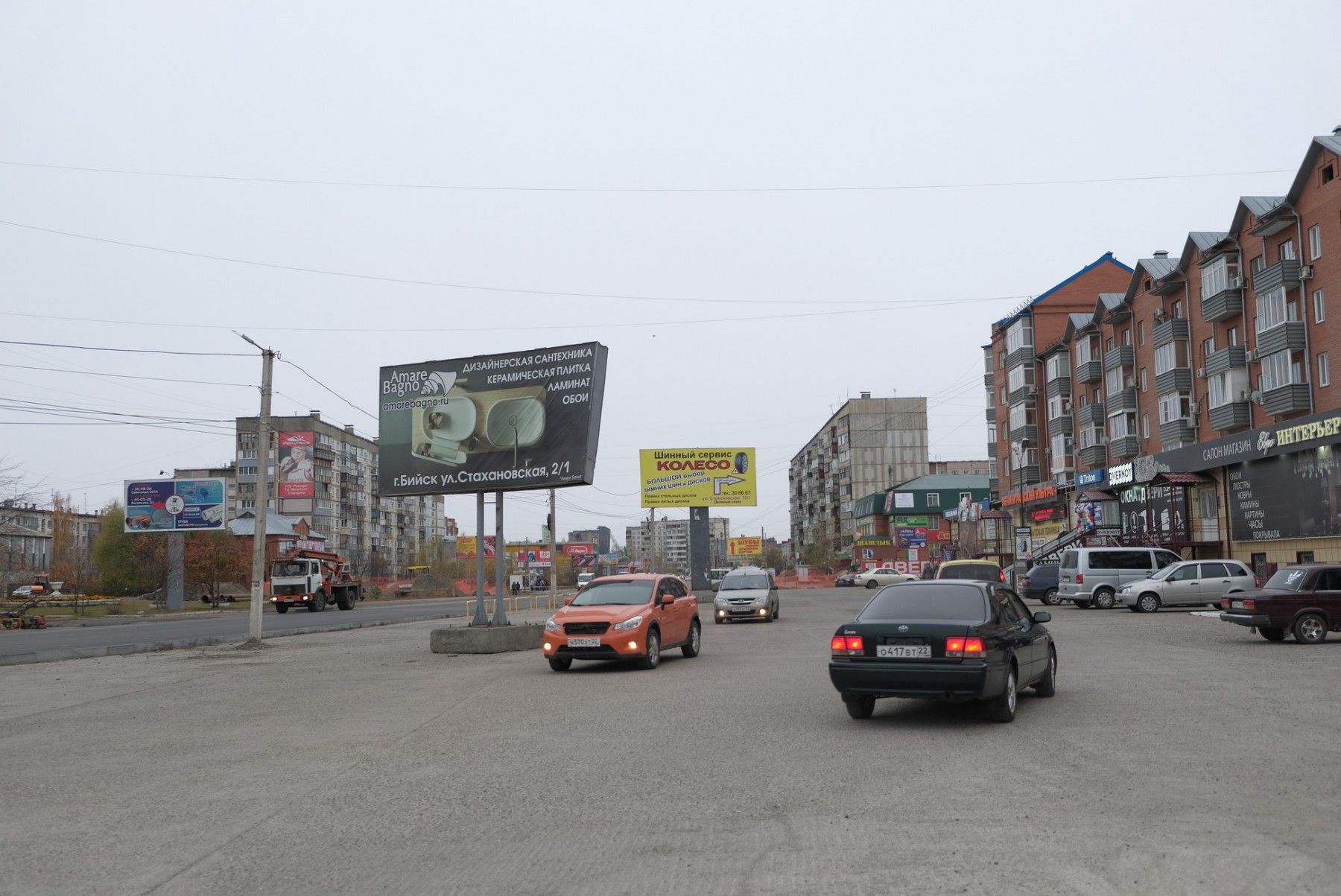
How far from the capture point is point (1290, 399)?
3969cm

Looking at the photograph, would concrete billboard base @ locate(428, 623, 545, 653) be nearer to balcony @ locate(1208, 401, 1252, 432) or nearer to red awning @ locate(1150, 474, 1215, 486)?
red awning @ locate(1150, 474, 1215, 486)

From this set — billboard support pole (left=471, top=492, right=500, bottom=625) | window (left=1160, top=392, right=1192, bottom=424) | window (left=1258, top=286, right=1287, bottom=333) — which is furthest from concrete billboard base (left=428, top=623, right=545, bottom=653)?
window (left=1160, top=392, right=1192, bottom=424)

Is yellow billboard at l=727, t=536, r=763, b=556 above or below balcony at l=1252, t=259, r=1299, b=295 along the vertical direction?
below

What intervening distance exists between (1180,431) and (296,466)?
62088 mm

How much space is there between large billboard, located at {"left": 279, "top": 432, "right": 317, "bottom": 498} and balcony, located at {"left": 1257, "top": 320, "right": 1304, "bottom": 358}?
204ft

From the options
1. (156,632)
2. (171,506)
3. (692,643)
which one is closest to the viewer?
(692,643)

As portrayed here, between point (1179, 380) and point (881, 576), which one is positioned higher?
point (1179, 380)

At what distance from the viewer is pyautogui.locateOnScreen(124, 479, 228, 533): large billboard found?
5644 centimetres

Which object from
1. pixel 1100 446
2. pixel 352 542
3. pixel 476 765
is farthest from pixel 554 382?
pixel 352 542

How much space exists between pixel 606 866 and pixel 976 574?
98.6 feet

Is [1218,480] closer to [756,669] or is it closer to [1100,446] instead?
[1100,446]

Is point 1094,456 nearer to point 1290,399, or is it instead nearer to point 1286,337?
point 1290,399

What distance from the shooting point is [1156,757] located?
28.2 ft

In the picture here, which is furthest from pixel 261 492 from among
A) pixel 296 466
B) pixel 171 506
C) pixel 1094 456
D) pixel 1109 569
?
pixel 296 466
